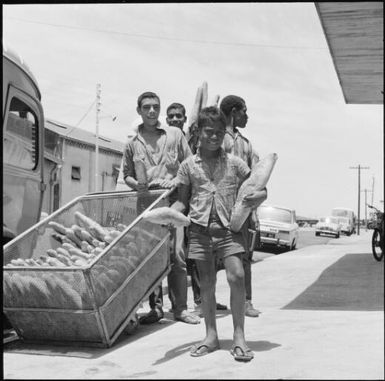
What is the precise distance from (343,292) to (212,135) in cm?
315

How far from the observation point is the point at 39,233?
4371 millimetres

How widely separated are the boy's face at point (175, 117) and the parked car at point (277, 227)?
12.1 meters

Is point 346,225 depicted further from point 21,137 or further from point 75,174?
point 21,137

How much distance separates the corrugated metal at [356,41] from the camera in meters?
2.87

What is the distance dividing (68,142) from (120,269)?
98.1 ft

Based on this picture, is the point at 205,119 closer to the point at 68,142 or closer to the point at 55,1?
the point at 55,1

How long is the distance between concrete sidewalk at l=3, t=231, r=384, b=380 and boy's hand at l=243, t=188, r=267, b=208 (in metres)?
0.85

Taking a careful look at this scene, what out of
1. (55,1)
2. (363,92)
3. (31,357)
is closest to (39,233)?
(31,357)

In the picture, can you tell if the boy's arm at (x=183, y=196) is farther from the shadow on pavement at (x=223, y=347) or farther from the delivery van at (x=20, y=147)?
the delivery van at (x=20, y=147)

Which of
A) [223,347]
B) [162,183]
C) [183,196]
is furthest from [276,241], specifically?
[183,196]

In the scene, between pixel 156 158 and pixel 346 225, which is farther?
pixel 346 225

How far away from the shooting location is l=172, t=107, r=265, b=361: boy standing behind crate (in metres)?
3.42

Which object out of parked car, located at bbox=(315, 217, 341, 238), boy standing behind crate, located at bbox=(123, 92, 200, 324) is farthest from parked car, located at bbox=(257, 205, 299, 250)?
parked car, located at bbox=(315, 217, 341, 238)

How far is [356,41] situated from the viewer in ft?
14.5
